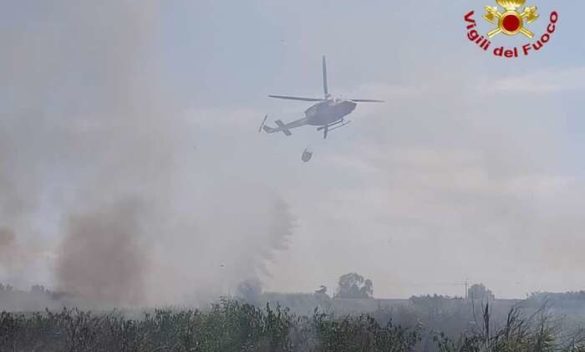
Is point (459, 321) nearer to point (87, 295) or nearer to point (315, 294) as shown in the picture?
point (87, 295)

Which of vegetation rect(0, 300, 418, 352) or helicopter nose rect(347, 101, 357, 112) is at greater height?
helicopter nose rect(347, 101, 357, 112)

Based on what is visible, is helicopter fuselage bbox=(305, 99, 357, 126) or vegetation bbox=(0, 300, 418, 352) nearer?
vegetation bbox=(0, 300, 418, 352)

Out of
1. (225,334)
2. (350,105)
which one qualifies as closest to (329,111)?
(350,105)

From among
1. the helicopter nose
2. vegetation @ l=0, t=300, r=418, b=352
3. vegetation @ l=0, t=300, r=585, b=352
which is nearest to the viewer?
vegetation @ l=0, t=300, r=585, b=352

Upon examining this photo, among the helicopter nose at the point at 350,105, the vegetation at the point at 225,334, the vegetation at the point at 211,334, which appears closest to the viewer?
the vegetation at the point at 225,334

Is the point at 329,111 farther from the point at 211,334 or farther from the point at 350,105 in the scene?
the point at 211,334

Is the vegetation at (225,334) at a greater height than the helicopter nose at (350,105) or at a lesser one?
lesser

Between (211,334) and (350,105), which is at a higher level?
(350,105)

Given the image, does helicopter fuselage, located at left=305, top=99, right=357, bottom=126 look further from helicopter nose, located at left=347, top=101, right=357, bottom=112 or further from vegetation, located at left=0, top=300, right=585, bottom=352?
vegetation, located at left=0, top=300, right=585, bottom=352

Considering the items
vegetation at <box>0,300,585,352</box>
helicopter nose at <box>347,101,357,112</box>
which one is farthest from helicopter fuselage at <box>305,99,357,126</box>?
vegetation at <box>0,300,585,352</box>

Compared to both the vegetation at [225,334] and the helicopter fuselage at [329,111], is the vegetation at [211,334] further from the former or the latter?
the helicopter fuselage at [329,111]

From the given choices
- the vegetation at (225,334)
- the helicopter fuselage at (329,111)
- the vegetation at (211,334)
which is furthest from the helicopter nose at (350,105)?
the vegetation at (211,334)

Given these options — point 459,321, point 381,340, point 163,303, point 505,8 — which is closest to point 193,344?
point 381,340

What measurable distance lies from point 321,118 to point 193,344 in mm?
47530
